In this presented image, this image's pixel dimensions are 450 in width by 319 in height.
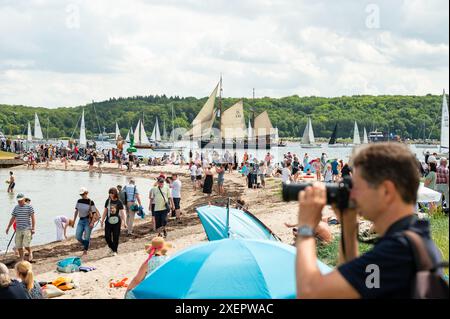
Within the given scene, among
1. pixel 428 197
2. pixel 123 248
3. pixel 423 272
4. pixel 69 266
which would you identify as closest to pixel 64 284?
pixel 69 266

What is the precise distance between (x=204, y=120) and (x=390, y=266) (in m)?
70.0

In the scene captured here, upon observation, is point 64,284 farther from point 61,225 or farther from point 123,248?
point 61,225

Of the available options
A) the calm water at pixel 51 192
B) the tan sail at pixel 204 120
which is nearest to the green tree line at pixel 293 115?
the tan sail at pixel 204 120

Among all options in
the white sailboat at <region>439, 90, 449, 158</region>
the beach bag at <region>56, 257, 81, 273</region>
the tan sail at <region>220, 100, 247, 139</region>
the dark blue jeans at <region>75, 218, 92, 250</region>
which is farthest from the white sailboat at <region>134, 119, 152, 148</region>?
the beach bag at <region>56, 257, 81, 273</region>

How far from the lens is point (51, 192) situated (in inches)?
1727

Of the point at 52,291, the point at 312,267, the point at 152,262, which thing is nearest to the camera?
the point at 312,267

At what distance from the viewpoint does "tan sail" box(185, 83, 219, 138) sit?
72.2 metres

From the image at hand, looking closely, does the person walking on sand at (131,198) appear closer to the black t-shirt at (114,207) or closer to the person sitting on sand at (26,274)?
Answer: the black t-shirt at (114,207)

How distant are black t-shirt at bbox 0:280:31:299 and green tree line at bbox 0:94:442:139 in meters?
77.3

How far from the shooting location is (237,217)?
13.2 meters

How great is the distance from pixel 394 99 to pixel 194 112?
55475 millimetres

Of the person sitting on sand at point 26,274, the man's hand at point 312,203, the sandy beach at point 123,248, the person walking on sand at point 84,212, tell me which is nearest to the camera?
the man's hand at point 312,203

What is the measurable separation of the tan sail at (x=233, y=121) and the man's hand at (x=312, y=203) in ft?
234

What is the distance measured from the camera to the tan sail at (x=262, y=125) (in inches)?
3300
